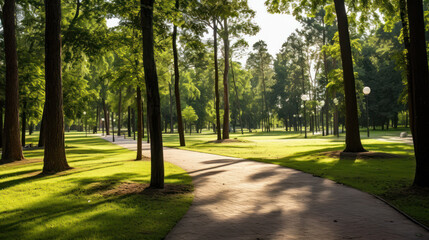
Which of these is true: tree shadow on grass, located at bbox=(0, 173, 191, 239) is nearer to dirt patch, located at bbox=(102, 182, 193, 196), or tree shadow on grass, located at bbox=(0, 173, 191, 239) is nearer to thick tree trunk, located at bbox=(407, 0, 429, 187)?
dirt patch, located at bbox=(102, 182, 193, 196)

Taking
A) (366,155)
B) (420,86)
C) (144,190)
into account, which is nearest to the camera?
(420,86)

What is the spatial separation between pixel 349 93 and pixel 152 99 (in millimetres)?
10889

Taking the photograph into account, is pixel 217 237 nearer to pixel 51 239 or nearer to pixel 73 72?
pixel 51 239

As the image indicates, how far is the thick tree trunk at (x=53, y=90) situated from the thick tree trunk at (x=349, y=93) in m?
12.5

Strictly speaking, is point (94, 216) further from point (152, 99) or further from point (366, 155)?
point (366, 155)

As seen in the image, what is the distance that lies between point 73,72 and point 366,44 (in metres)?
53.5

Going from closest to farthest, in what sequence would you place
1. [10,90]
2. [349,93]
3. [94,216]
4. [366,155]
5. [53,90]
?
[94,216] < [53,90] < [366,155] < [349,93] < [10,90]

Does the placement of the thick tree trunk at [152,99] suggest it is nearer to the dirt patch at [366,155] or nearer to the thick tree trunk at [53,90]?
the thick tree trunk at [53,90]

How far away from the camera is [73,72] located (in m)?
28.1

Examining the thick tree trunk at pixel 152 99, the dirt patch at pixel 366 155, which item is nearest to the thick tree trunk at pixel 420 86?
the thick tree trunk at pixel 152 99

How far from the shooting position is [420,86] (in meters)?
7.24

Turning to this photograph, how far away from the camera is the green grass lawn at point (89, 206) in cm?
496

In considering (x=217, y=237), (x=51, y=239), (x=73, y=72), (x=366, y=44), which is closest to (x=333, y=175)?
(x=217, y=237)

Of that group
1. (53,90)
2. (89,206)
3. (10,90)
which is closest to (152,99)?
(89,206)
